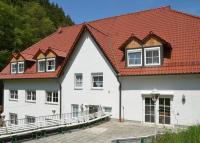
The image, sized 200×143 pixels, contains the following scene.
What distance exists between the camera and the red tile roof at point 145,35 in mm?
22578

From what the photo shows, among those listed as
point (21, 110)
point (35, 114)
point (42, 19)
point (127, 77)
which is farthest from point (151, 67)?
point (42, 19)

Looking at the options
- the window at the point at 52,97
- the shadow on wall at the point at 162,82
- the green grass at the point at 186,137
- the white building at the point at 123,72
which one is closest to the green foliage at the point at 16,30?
the white building at the point at 123,72

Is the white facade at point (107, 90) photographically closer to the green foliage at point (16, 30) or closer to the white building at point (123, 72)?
the white building at point (123, 72)

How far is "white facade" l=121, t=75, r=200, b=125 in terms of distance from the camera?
21.4 meters

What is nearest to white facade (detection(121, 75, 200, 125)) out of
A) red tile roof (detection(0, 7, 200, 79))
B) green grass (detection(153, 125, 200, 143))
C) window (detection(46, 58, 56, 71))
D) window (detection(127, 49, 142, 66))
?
red tile roof (detection(0, 7, 200, 79))

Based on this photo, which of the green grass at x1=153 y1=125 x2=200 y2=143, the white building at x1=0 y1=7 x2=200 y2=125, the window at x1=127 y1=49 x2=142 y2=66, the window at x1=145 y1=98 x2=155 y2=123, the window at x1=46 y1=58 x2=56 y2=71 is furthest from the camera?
the window at x1=46 y1=58 x2=56 y2=71

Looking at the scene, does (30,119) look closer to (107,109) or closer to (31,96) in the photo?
(31,96)

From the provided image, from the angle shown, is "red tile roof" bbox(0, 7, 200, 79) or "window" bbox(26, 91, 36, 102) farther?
"window" bbox(26, 91, 36, 102)

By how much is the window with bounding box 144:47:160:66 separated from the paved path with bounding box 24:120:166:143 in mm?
4569

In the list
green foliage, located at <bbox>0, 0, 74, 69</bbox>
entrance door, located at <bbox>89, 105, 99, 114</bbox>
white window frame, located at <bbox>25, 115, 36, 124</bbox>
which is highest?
green foliage, located at <bbox>0, 0, 74, 69</bbox>

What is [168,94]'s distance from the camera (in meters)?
22.4

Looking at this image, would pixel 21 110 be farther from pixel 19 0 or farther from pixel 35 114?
pixel 19 0

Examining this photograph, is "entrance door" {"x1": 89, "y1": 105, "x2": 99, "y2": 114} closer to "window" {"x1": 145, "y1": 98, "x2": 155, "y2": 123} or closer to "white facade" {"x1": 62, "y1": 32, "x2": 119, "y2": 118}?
"white facade" {"x1": 62, "y1": 32, "x2": 119, "y2": 118}

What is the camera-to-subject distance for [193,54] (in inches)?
880
